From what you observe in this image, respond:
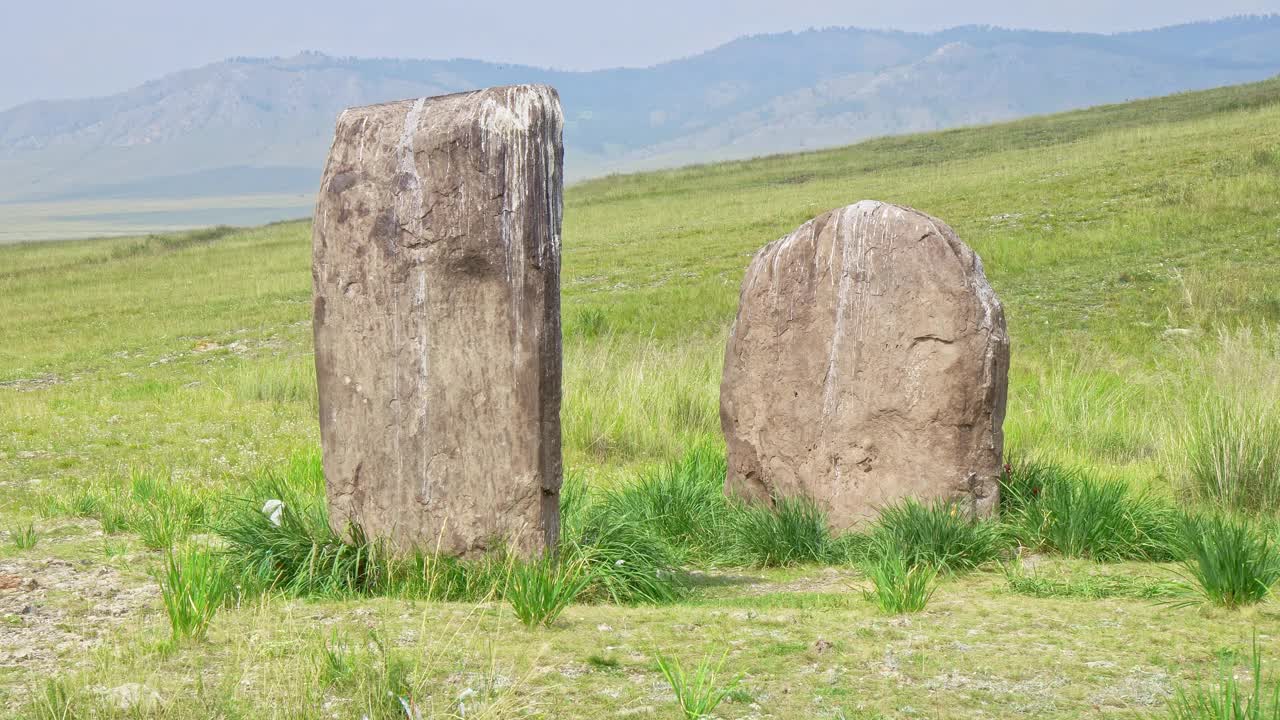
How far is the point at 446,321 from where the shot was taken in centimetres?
560

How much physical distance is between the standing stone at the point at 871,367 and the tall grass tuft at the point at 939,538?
0.53m

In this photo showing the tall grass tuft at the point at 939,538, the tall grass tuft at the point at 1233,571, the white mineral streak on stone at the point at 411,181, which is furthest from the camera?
the tall grass tuft at the point at 939,538

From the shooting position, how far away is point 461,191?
5594 mm

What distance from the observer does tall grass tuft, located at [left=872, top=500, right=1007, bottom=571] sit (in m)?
6.61

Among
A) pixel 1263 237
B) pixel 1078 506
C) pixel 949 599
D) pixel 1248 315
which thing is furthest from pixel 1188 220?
pixel 949 599

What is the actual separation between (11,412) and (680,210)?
27571mm

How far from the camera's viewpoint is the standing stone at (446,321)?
5.50 m

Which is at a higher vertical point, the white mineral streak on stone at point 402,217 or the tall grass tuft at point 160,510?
the white mineral streak on stone at point 402,217

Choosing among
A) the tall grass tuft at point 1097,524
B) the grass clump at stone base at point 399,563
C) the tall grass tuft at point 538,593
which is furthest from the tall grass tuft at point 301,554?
the tall grass tuft at point 1097,524

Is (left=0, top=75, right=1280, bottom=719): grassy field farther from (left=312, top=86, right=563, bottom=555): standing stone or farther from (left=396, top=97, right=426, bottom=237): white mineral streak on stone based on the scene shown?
(left=396, top=97, right=426, bottom=237): white mineral streak on stone

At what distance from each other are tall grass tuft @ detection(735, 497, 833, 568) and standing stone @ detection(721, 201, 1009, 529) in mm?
487

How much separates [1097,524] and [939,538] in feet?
3.17

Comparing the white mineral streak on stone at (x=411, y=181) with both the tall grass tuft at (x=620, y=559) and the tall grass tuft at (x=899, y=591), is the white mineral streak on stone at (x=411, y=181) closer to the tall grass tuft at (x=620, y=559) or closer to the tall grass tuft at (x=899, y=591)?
the tall grass tuft at (x=620, y=559)

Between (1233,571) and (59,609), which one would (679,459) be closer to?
(1233,571)
